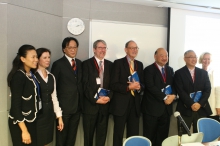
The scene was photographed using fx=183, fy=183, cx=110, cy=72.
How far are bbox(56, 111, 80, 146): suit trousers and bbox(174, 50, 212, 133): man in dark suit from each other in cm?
169

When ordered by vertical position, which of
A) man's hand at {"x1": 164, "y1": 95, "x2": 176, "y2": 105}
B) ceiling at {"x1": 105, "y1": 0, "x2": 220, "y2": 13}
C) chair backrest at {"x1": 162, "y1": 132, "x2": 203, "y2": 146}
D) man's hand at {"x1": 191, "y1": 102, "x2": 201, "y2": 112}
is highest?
ceiling at {"x1": 105, "y1": 0, "x2": 220, "y2": 13}

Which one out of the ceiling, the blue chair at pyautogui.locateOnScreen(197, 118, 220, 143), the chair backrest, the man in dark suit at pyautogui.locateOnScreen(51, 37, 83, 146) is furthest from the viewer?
the ceiling

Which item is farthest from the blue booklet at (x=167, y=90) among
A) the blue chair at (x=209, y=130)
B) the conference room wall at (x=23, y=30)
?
the conference room wall at (x=23, y=30)

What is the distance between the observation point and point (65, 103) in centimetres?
271

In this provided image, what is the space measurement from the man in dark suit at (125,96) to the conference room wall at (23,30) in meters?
1.17

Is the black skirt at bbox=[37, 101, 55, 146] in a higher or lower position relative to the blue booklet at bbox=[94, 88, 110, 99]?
lower

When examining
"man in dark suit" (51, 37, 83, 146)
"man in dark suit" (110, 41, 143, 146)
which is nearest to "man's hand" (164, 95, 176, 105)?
"man in dark suit" (110, 41, 143, 146)

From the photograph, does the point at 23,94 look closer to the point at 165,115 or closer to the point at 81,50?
the point at 81,50

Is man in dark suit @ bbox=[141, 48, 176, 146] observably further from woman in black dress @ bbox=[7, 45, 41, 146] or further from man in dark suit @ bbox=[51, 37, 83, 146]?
woman in black dress @ bbox=[7, 45, 41, 146]

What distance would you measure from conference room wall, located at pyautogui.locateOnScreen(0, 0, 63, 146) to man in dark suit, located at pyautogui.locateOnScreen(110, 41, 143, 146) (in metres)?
1.17

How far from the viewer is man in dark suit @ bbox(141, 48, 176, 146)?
115 inches

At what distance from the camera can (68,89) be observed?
8.88 ft

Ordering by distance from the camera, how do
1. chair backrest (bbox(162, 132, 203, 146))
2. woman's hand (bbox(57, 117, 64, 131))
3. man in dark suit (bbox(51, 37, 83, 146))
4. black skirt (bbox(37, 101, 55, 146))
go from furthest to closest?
man in dark suit (bbox(51, 37, 83, 146)) < woman's hand (bbox(57, 117, 64, 131)) < black skirt (bbox(37, 101, 55, 146)) < chair backrest (bbox(162, 132, 203, 146))

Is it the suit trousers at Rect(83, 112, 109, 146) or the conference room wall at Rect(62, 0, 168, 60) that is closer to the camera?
the suit trousers at Rect(83, 112, 109, 146)
